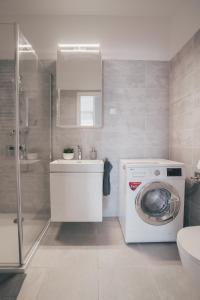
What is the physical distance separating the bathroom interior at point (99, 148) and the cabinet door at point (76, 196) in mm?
10

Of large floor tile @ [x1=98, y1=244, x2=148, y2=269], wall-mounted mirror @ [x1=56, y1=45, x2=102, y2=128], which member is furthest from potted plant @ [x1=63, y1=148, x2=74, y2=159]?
large floor tile @ [x1=98, y1=244, x2=148, y2=269]

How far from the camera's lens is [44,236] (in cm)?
204

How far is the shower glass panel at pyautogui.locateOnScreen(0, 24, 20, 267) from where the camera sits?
157cm

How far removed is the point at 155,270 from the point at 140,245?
37cm

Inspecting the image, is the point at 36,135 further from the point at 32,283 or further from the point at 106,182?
the point at 32,283

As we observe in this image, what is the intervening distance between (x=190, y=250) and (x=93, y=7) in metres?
2.67

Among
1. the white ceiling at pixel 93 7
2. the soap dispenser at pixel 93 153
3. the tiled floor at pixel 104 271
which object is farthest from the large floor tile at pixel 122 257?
the white ceiling at pixel 93 7

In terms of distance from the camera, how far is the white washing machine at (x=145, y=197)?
1.83m

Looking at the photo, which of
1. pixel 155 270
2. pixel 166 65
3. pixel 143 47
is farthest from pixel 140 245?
pixel 143 47

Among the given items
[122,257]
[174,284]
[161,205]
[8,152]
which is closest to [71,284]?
[122,257]

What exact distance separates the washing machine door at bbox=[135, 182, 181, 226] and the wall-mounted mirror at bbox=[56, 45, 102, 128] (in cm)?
107

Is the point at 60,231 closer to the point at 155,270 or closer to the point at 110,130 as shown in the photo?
the point at 155,270

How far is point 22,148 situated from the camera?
168 centimetres

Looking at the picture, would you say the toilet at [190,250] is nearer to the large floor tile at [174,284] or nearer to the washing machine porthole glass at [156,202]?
the large floor tile at [174,284]
